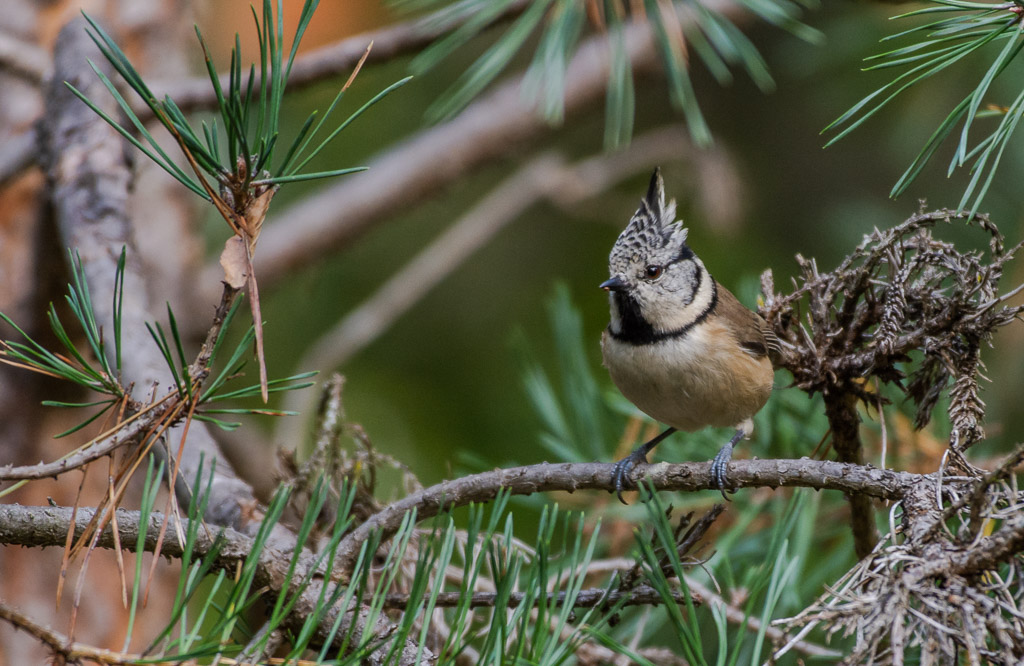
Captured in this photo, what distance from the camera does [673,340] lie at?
2.20 metres

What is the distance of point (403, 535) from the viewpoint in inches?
44.8

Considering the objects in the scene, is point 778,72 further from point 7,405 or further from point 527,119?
point 7,405

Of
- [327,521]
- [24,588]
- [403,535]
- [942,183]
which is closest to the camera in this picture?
[403,535]

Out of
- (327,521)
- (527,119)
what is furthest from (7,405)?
(527,119)

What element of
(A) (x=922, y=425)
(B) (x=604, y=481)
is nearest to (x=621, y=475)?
(B) (x=604, y=481)

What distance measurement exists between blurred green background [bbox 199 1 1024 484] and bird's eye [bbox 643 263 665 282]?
110 centimetres

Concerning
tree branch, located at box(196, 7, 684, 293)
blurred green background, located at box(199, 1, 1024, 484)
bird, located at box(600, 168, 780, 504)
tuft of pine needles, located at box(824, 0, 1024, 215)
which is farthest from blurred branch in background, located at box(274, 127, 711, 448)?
tuft of pine needles, located at box(824, 0, 1024, 215)

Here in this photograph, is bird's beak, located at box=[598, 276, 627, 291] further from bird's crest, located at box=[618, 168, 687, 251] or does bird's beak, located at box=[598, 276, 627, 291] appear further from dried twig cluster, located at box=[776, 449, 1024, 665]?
dried twig cluster, located at box=[776, 449, 1024, 665]

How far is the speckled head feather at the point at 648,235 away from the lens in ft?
7.27

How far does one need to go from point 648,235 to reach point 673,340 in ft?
0.93

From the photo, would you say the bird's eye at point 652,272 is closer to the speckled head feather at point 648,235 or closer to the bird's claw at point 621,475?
the speckled head feather at point 648,235

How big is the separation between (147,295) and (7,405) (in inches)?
35.9

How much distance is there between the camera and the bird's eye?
2.29 m

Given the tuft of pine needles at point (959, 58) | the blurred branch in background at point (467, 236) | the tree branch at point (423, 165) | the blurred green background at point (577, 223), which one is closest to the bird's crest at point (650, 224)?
the tree branch at point (423, 165)
